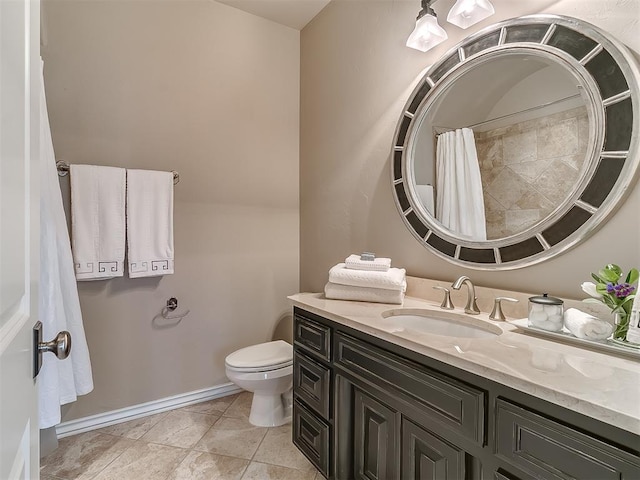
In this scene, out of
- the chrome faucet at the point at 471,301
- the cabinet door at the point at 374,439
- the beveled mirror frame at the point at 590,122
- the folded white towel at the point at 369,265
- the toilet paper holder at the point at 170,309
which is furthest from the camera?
the toilet paper holder at the point at 170,309

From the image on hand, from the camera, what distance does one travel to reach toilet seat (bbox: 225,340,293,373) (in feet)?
6.36

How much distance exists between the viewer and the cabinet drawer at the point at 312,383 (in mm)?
1495

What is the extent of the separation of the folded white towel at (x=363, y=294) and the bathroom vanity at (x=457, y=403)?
6 centimetres

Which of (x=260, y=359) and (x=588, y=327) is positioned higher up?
(x=588, y=327)

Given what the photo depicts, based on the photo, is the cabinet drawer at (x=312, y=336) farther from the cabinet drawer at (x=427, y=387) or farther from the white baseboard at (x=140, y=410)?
the white baseboard at (x=140, y=410)

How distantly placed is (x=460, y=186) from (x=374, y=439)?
1.12 meters

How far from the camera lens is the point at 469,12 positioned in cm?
138

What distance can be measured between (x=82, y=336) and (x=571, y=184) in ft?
7.43

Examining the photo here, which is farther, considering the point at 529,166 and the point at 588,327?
the point at 529,166

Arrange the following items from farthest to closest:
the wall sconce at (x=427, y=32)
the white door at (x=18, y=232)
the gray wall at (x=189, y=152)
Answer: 1. the gray wall at (x=189, y=152)
2. the wall sconce at (x=427, y=32)
3. the white door at (x=18, y=232)

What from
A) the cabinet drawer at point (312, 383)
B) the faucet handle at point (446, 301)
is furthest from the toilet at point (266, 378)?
the faucet handle at point (446, 301)

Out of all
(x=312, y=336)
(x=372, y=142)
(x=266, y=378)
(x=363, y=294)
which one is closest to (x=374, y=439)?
(x=312, y=336)

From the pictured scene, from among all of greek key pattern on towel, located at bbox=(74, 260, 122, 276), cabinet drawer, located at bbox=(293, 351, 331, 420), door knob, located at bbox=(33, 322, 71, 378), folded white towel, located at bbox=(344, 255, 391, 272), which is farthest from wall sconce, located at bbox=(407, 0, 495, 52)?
greek key pattern on towel, located at bbox=(74, 260, 122, 276)

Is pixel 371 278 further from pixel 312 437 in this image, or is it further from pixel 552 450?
pixel 552 450
